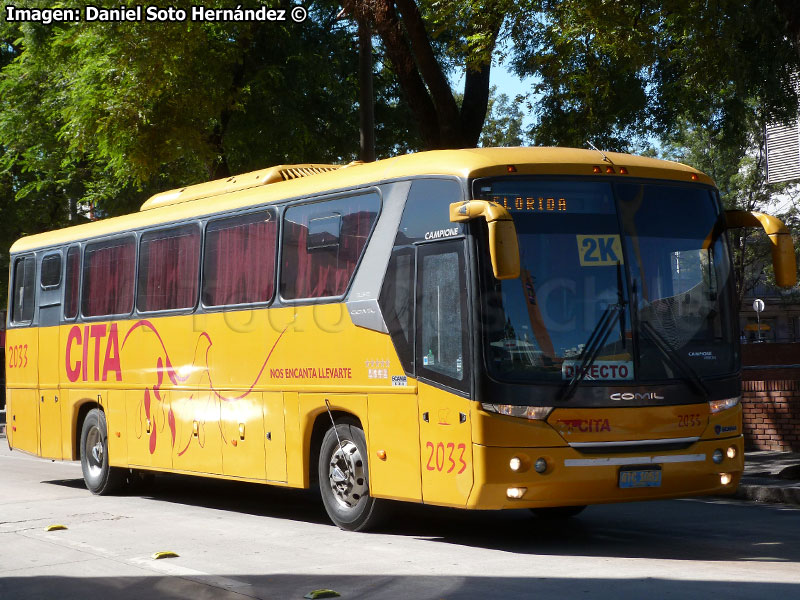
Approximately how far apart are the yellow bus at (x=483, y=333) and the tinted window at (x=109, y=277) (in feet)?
8.09

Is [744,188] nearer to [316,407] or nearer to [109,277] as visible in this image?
[109,277]

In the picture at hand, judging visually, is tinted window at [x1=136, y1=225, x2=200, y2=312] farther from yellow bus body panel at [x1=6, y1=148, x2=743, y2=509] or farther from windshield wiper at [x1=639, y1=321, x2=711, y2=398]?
windshield wiper at [x1=639, y1=321, x2=711, y2=398]

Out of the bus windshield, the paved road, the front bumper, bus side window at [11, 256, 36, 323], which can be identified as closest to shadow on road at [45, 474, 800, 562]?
the paved road

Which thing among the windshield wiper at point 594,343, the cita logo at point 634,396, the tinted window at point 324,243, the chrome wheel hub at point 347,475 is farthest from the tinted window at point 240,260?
the cita logo at point 634,396

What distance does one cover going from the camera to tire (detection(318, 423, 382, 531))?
10898 millimetres

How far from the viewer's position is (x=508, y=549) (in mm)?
9922

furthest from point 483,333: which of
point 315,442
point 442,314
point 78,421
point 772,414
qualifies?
point 772,414

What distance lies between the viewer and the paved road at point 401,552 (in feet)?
26.7

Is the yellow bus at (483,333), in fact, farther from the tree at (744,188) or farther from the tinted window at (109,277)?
the tree at (744,188)

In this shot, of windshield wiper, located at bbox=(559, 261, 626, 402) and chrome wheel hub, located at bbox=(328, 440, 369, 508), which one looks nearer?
windshield wiper, located at bbox=(559, 261, 626, 402)

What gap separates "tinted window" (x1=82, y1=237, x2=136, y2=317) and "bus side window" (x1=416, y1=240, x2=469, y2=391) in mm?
6061

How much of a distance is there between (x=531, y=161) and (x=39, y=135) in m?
19.7

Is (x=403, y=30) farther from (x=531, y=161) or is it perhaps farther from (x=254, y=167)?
(x=531, y=161)

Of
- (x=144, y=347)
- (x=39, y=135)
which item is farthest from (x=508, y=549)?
(x=39, y=135)
